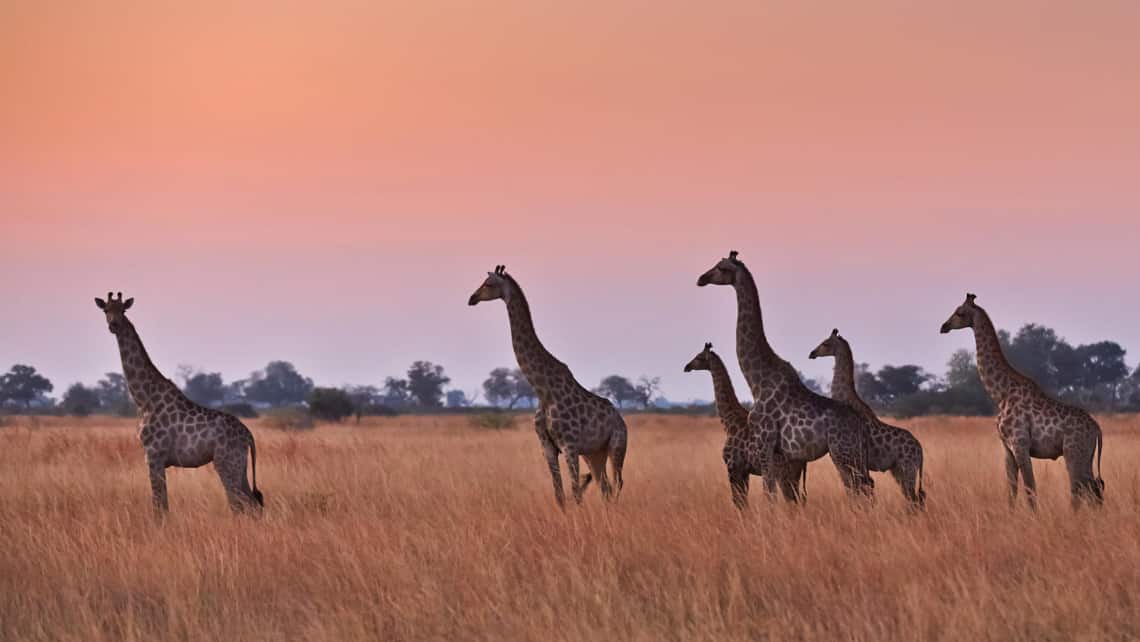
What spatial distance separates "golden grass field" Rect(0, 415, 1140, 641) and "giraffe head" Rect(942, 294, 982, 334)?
5.60 ft

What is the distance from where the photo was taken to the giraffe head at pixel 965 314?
46.1ft

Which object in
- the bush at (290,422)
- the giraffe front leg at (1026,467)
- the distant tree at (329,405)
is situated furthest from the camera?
the distant tree at (329,405)

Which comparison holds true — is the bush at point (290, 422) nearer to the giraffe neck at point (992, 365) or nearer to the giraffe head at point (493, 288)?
the giraffe head at point (493, 288)

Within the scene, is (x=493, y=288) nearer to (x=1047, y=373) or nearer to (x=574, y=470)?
(x=574, y=470)

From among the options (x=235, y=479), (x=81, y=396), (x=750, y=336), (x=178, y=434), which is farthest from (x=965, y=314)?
(x=81, y=396)

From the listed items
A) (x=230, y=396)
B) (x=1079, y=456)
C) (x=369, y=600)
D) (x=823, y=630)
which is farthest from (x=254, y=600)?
(x=230, y=396)

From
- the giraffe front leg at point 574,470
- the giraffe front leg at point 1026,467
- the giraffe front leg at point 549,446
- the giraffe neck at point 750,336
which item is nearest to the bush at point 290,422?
the giraffe front leg at point 549,446

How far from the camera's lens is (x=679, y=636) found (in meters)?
8.59

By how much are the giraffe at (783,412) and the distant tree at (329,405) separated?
4016 centimetres

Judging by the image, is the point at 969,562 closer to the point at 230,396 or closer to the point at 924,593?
the point at 924,593

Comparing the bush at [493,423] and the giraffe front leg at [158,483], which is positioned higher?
the bush at [493,423]

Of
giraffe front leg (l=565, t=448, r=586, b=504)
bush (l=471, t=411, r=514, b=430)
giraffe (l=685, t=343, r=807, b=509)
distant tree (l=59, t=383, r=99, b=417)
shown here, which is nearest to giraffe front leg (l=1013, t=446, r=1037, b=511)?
giraffe (l=685, t=343, r=807, b=509)

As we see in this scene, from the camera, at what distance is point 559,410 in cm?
1390

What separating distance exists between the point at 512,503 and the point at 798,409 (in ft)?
10.1
